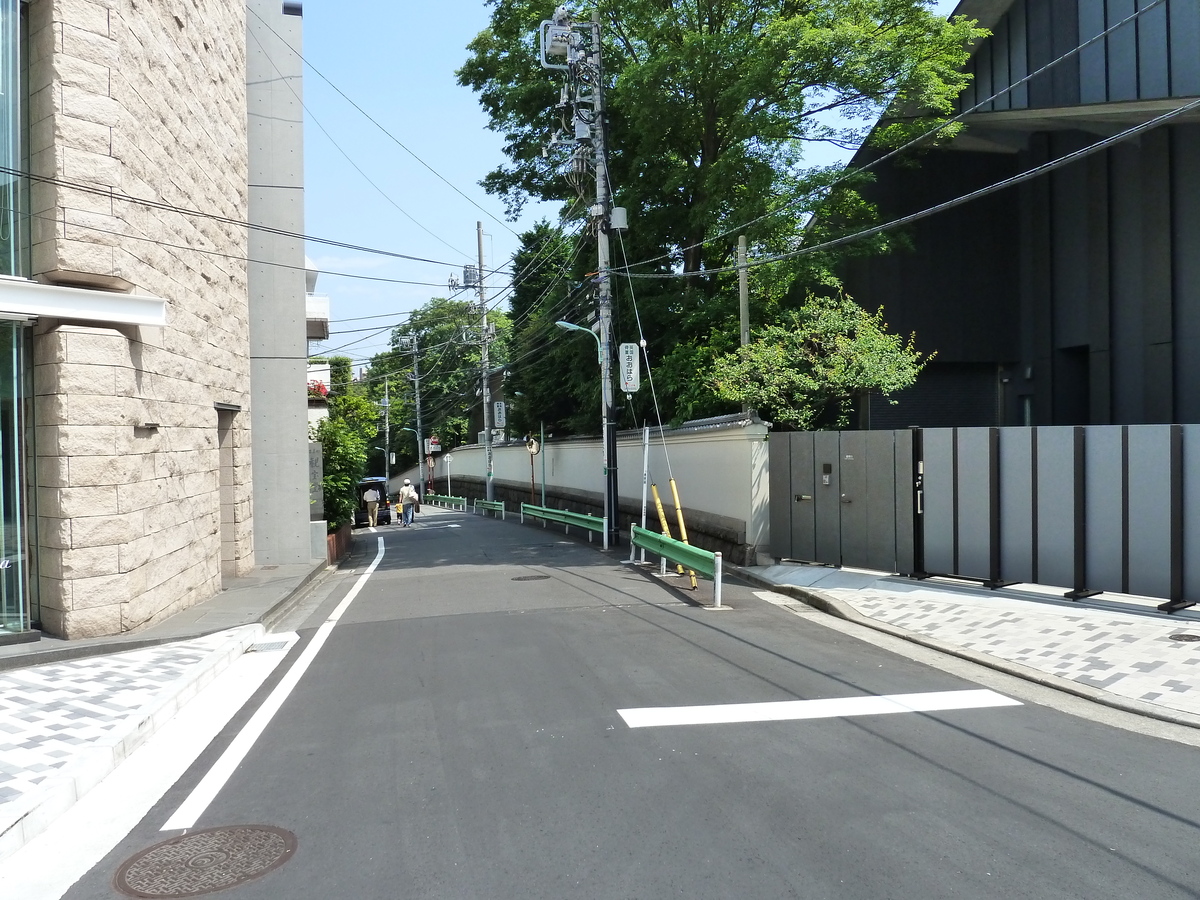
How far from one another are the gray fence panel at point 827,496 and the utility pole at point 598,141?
26.9 ft

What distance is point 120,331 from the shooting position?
33.3 ft

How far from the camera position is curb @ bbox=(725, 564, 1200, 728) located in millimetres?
6902

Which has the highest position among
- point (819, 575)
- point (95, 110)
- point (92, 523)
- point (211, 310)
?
point (95, 110)

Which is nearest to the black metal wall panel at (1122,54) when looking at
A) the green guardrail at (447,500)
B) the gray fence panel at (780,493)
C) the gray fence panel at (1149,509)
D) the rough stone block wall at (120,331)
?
the gray fence panel at (780,493)

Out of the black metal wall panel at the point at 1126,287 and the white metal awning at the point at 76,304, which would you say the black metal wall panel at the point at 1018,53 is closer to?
the black metal wall panel at the point at 1126,287

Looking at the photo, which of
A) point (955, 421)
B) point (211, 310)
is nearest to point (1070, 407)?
point (955, 421)

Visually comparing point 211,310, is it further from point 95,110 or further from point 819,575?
point 819,575

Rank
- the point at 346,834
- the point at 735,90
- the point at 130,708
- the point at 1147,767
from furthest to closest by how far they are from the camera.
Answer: the point at 735,90 → the point at 130,708 → the point at 1147,767 → the point at 346,834

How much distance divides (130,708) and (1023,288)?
25217 mm

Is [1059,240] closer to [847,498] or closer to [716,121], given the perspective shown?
[716,121]

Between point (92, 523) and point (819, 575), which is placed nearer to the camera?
point (92, 523)

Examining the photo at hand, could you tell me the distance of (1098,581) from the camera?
1081cm

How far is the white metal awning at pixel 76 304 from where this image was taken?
29.3ft

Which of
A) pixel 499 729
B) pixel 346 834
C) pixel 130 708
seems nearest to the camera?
pixel 346 834
